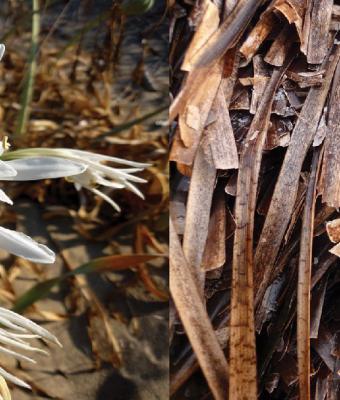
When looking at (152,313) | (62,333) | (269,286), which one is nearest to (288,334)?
(269,286)

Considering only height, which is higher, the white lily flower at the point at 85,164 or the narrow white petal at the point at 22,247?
the white lily flower at the point at 85,164

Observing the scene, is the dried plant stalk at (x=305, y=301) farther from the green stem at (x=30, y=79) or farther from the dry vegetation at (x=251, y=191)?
the green stem at (x=30, y=79)

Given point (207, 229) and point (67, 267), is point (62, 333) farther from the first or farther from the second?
point (207, 229)

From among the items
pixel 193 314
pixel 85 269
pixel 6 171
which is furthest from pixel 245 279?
pixel 6 171

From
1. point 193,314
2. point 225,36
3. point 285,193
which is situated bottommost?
point 193,314

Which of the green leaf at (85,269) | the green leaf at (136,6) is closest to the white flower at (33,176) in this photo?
the green leaf at (85,269)

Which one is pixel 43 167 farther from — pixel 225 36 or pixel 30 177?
pixel 225 36

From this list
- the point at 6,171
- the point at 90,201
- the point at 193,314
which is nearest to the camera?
the point at 6,171
